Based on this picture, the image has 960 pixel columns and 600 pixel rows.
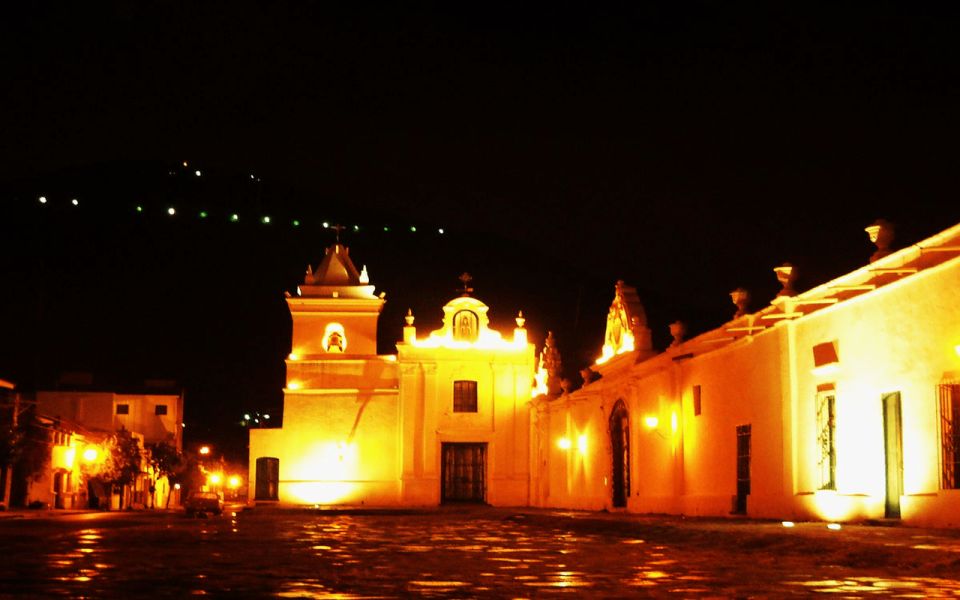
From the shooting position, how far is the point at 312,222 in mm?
165125

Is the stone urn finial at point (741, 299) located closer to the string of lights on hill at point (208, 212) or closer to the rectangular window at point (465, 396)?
the rectangular window at point (465, 396)

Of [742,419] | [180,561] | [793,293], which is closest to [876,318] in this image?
[793,293]

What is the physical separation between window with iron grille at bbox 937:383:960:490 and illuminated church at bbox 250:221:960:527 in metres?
0.02

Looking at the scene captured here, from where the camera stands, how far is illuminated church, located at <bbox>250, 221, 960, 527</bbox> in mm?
17859

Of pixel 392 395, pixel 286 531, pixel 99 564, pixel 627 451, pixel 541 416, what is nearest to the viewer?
pixel 99 564

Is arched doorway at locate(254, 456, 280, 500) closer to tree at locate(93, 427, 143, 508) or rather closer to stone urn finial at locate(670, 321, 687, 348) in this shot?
tree at locate(93, 427, 143, 508)

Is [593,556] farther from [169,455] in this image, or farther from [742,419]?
[169,455]

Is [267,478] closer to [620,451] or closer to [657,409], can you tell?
[620,451]

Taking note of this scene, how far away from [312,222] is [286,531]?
144 meters

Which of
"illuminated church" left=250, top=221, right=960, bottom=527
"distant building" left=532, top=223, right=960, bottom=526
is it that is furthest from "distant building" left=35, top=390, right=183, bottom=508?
"distant building" left=532, top=223, right=960, bottom=526

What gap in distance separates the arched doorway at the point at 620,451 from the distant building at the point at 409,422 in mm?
13914

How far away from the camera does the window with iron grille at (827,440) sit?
20797 mm

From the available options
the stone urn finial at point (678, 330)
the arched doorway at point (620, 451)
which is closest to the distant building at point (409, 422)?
the arched doorway at point (620, 451)

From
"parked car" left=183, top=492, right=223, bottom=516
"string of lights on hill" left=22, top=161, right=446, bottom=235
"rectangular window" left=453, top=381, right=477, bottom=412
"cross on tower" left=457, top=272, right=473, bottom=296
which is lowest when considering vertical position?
"parked car" left=183, top=492, right=223, bottom=516
